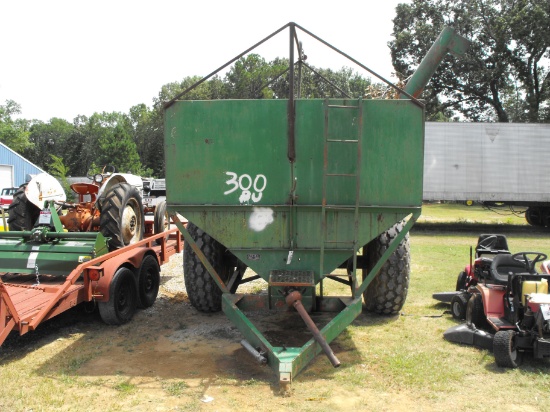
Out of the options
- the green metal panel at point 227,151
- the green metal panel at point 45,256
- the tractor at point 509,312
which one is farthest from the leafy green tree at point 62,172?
the tractor at point 509,312

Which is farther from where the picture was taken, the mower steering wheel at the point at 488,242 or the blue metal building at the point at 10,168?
the blue metal building at the point at 10,168

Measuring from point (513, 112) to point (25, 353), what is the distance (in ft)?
159

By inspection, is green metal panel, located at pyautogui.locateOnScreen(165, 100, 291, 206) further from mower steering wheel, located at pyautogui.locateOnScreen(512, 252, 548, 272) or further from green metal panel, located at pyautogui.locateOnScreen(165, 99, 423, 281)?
mower steering wheel, located at pyautogui.locateOnScreen(512, 252, 548, 272)

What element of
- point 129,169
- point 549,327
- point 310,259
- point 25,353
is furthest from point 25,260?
point 129,169

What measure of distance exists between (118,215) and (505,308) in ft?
16.2

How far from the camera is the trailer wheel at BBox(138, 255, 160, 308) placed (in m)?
7.03

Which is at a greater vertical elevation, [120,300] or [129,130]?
[129,130]

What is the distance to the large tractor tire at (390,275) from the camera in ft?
20.8

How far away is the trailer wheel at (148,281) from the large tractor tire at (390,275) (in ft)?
10.0

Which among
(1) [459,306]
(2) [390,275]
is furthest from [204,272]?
(1) [459,306]

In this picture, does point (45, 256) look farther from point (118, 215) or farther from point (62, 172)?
point (62, 172)

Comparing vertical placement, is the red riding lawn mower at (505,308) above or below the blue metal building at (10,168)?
below

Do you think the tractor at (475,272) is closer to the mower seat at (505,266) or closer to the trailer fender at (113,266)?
the mower seat at (505,266)

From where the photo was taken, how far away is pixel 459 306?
21.3ft
